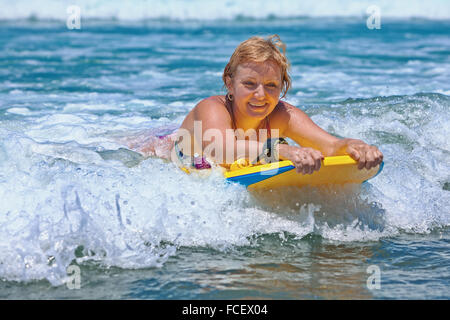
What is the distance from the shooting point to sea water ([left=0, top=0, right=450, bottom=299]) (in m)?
2.71

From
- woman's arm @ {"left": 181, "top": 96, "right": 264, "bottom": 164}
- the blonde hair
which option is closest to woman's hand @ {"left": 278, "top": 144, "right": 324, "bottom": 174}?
woman's arm @ {"left": 181, "top": 96, "right": 264, "bottom": 164}

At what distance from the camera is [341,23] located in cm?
1648

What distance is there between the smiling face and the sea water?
445 millimetres

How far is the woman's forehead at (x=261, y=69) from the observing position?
3377mm

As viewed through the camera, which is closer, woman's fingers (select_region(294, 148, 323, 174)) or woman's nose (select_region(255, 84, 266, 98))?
woman's fingers (select_region(294, 148, 323, 174))

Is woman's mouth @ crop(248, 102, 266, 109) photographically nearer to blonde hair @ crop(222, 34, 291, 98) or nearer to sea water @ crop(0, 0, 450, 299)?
blonde hair @ crop(222, 34, 291, 98)

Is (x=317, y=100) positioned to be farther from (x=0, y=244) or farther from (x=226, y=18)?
(x=226, y=18)

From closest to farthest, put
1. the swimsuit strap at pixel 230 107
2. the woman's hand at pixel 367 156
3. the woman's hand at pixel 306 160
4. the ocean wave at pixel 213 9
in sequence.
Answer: the woman's hand at pixel 306 160 → the woman's hand at pixel 367 156 → the swimsuit strap at pixel 230 107 → the ocean wave at pixel 213 9

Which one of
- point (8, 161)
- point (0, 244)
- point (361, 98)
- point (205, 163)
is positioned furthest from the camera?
point (361, 98)

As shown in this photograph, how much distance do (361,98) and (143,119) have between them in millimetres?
2336

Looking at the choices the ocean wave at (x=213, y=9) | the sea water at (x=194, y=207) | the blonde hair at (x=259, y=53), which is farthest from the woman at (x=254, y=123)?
the ocean wave at (x=213, y=9)

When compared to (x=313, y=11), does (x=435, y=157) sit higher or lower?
lower

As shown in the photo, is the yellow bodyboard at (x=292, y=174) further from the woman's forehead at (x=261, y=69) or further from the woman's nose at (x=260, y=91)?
the woman's forehead at (x=261, y=69)

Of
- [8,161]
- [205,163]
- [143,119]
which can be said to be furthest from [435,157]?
[8,161]
